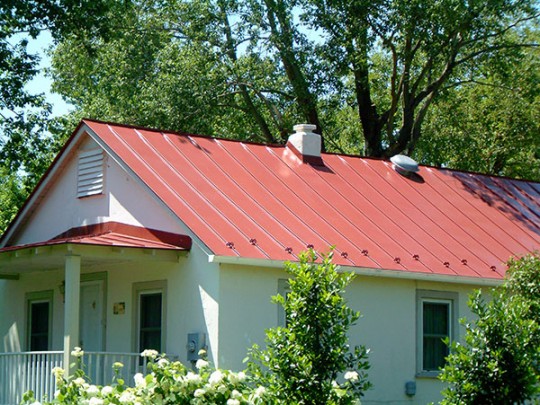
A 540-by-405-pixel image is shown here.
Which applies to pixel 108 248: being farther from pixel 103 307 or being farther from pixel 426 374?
pixel 426 374

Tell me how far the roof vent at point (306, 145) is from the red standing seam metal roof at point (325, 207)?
0.17m

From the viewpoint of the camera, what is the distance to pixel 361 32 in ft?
93.4

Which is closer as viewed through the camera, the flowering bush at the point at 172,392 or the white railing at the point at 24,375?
the flowering bush at the point at 172,392

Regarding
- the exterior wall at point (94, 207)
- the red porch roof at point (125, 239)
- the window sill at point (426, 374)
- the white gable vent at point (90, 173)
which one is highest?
the white gable vent at point (90, 173)

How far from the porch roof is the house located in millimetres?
31

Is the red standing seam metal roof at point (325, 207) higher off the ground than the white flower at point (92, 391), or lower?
higher

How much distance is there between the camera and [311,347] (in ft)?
37.1

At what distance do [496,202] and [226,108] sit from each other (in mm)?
12047

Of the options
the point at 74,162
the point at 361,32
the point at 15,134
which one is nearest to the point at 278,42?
the point at 361,32

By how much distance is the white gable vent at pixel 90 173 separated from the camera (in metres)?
17.6

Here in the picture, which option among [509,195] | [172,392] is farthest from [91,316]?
[509,195]

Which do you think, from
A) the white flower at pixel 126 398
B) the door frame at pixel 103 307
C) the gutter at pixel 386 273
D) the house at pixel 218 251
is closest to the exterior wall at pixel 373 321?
the house at pixel 218 251

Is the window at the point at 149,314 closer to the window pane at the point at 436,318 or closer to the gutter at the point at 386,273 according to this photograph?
the gutter at the point at 386,273

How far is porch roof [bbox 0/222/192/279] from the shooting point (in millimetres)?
14820
